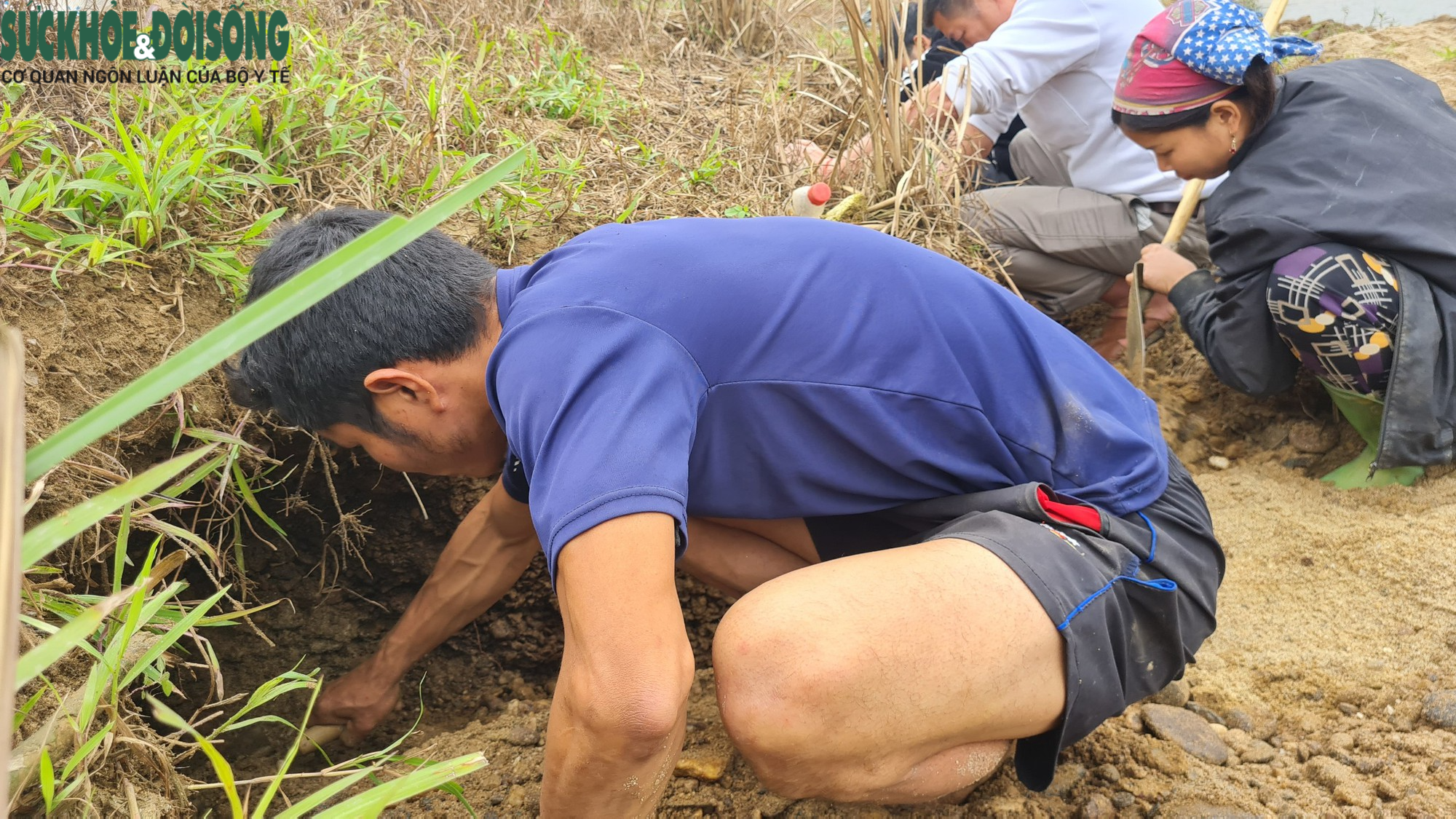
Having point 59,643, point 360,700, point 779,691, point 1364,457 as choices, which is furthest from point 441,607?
point 1364,457

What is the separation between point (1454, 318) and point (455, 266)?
2177 millimetres

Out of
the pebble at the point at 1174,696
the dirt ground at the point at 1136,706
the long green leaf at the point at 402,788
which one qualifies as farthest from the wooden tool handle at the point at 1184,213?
the long green leaf at the point at 402,788

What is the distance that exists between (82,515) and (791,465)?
99 centimetres

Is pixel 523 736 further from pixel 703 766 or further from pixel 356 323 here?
pixel 356 323

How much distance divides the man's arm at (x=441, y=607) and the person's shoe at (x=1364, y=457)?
2060 millimetres

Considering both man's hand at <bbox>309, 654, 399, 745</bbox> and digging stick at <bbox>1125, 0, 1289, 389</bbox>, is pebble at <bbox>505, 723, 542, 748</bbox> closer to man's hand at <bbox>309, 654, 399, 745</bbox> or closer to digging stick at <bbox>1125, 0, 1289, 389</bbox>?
man's hand at <bbox>309, 654, 399, 745</bbox>

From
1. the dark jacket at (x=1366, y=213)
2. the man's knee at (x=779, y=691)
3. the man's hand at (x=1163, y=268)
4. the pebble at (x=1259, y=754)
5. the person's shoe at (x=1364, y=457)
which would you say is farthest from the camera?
the man's hand at (x=1163, y=268)

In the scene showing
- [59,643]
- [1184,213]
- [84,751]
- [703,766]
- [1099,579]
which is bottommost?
[703,766]

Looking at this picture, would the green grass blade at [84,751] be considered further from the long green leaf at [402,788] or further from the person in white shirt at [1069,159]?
the person in white shirt at [1069,159]

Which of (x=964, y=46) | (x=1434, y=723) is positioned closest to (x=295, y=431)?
(x=1434, y=723)

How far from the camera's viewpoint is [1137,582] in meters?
1.43

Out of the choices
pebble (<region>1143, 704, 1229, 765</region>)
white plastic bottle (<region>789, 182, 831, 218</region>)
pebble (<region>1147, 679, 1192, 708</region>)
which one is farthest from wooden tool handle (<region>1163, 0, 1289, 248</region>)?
pebble (<region>1143, 704, 1229, 765</region>)

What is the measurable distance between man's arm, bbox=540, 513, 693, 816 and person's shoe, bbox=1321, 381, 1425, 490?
2119 millimetres

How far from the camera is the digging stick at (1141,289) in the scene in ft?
9.12
